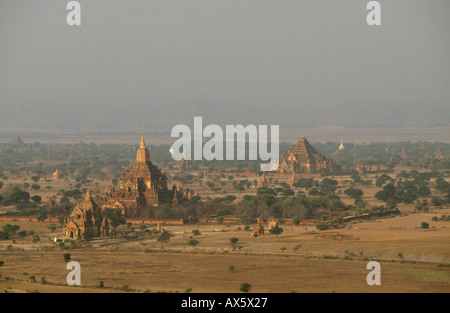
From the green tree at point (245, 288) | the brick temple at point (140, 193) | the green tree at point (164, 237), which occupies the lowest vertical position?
the green tree at point (245, 288)

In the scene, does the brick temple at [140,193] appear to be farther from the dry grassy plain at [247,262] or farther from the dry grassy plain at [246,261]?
the dry grassy plain at [247,262]

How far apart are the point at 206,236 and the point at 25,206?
26.2 m

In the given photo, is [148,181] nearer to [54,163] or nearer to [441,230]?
[441,230]

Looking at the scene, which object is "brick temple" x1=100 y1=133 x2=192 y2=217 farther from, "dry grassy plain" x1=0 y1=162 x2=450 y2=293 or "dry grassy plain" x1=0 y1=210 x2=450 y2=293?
"dry grassy plain" x1=0 y1=210 x2=450 y2=293

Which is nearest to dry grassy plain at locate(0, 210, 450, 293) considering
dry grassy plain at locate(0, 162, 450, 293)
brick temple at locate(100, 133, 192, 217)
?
dry grassy plain at locate(0, 162, 450, 293)

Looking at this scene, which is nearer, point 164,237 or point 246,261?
point 246,261

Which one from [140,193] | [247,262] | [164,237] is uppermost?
[140,193]

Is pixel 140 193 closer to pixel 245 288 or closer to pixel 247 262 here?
pixel 247 262

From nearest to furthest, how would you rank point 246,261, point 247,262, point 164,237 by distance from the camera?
point 247,262
point 246,261
point 164,237

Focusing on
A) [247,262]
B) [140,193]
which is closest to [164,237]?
[247,262]

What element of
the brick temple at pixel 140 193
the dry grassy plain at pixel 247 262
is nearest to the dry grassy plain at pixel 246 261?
the dry grassy plain at pixel 247 262
